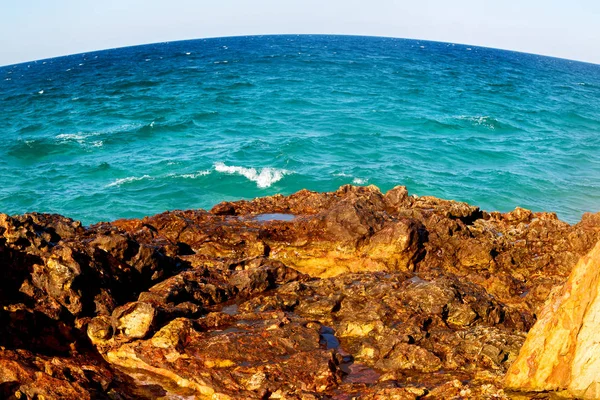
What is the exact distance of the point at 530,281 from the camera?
1336 centimetres

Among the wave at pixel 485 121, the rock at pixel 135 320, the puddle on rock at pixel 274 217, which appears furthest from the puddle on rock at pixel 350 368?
the wave at pixel 485 121

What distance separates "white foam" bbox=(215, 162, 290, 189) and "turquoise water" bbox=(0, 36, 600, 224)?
145 millimetres

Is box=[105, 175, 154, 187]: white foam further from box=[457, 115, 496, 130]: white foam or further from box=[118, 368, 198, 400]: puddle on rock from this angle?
box=[457, 115, 496, 130]: white foam

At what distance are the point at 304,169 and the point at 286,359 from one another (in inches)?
1171

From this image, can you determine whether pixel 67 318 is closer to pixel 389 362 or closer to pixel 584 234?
pixel 389 362

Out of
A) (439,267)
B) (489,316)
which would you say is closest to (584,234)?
(439,267)

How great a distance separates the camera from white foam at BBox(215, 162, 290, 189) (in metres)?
36.2

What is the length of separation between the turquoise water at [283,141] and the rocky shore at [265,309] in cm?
1932

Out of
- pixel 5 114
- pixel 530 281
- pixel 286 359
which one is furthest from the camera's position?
pixel 5 114

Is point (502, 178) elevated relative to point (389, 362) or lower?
lower

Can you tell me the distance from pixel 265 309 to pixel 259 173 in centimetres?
2767

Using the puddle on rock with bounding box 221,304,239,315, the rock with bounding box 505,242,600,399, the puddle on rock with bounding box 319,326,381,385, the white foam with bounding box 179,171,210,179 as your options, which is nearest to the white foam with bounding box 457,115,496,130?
the white foam with bounding box 179,171,210,179

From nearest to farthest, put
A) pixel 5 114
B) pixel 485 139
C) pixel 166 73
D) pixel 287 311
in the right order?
pixel 287 311 < pixel 485 139 < pixel 5 114 < pixel 166 73

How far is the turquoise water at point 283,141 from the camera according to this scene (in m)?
34.9
